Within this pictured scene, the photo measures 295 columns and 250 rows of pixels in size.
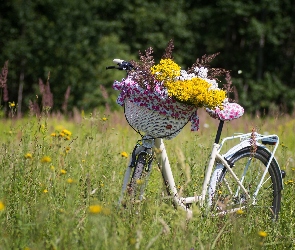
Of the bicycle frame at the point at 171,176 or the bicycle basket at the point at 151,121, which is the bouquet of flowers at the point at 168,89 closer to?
the bicycle basket at the point at 151,121

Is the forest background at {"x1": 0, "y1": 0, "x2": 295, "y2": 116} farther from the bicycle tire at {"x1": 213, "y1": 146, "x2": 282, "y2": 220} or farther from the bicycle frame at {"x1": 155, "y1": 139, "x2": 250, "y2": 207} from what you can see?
the bicycle frame at {"x1": 155, "y1": 139, "x2": 250, "y2": 207}

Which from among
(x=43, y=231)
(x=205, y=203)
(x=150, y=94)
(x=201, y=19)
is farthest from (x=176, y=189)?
(x=201, y=19)

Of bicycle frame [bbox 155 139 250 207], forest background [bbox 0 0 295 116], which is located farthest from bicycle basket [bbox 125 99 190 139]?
forest background [bbox 0 0 295 116]

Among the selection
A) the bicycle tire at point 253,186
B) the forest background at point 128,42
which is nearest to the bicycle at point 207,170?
the bicycle tire at point 253,186

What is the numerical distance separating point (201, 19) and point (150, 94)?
22.0 metres

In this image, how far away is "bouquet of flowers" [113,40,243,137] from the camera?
3.59m

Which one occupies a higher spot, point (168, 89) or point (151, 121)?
point (168, 89)

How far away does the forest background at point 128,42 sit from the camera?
19406mm

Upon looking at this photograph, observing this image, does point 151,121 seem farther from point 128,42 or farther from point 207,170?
point 128,42

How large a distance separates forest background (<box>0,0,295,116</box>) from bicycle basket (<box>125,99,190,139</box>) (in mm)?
12065

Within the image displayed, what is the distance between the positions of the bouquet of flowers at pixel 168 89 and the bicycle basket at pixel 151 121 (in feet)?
0.11

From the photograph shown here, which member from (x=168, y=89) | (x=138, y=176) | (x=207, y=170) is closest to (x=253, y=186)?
(x=207, y=170)

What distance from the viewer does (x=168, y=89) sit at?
3.62 m

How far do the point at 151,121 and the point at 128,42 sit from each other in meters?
20.2
